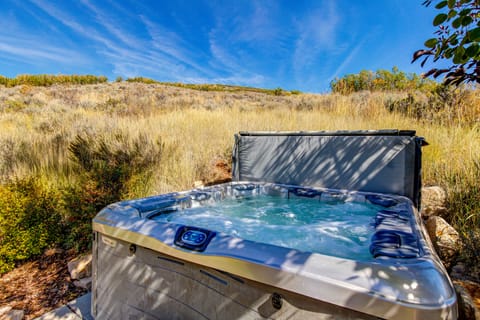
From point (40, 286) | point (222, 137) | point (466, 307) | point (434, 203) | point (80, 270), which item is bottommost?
point (40, 286)

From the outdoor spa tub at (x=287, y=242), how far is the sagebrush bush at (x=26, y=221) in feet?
4.34

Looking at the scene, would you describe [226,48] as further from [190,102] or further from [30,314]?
[30,314]

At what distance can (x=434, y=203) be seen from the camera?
2.53m

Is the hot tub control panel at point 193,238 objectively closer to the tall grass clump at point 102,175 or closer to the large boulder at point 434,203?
the tall grass clump at point 102,175

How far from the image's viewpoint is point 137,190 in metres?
2.99

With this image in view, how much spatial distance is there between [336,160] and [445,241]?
1064 millimetres

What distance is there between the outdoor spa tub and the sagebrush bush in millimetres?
1324

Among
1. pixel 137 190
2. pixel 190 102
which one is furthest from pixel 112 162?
pixel 190 102

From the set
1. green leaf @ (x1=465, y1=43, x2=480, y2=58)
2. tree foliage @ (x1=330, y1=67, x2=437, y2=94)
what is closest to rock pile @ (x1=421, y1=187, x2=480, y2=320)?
green leaf @ (x1=465, y1=43, x2=480, y2=58)

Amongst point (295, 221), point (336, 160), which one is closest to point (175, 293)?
point (295, 221)

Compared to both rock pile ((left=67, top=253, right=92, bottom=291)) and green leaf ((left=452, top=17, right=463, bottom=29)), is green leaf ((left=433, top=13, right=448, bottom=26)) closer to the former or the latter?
green leaf ((left=452, top=17, right=463, bottom=29))

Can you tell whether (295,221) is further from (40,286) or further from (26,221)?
(26,221)

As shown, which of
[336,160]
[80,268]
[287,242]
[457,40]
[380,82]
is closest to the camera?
[457,40]

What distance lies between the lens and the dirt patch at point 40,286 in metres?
1.93
